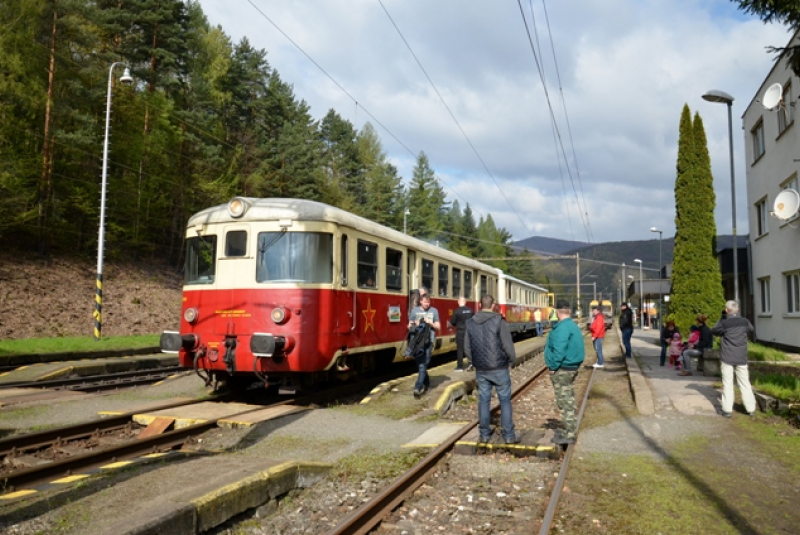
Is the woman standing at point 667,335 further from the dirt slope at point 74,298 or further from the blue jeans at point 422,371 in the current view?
the dirt slope at point 74,298

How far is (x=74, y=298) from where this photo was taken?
26.3 meters

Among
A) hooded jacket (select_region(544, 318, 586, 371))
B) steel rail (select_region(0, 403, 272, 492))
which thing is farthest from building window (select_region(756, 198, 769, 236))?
steel rail (select_region(0, 403, 272, 492))

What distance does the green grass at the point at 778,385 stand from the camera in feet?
32.6

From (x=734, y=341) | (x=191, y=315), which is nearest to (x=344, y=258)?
(x=191, y=315)

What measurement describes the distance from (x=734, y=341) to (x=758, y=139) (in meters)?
17.1

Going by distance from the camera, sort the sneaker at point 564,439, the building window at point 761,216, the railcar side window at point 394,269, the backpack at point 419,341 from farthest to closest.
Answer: the building window at point 761,216 < the railcar side window at point 394,269 < the backpack at point 419,341 < the sneaker at point 564,439

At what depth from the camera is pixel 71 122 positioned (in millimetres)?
28141

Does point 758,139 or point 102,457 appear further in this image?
point 758,139

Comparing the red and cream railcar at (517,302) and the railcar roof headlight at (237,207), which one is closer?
the railcar roof headlight at (237,207)

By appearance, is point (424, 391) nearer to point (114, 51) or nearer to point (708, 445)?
point (708, 445)

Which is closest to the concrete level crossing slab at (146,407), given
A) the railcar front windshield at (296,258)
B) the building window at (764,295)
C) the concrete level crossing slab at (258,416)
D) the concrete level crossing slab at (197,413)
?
the concrete level crossing slab at (197,413)

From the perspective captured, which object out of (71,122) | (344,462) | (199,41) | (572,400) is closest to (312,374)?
(344,462)

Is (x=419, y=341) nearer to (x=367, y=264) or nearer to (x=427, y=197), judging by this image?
(x=367, y=264)

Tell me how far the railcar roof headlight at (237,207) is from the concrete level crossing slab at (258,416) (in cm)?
308
